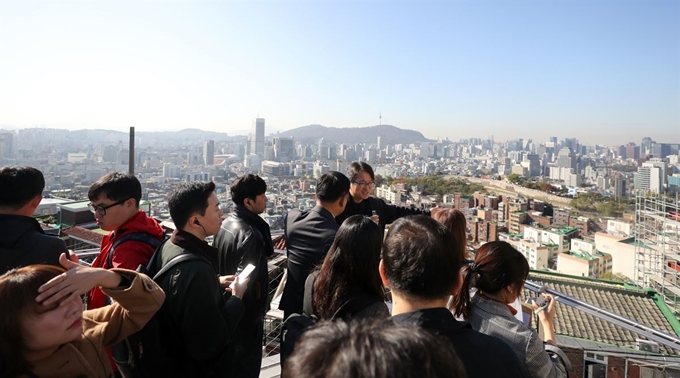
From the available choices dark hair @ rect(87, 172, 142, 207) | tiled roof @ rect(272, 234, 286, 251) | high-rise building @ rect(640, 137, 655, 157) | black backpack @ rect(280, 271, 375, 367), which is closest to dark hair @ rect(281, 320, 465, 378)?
black backpack @ rect(280, 271, 375, 367)

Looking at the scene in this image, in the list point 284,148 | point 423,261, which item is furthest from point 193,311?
point 284,148

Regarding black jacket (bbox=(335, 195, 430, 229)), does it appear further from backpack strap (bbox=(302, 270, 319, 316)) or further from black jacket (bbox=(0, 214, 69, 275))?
black jacket (bbox=(0, 214, 69, 275))

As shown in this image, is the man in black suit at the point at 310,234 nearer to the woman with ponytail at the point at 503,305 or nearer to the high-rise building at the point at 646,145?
the woman with ponytail at the point at 503,305

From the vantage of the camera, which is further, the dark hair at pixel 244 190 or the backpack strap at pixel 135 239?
the dark hair at pixel 244 190

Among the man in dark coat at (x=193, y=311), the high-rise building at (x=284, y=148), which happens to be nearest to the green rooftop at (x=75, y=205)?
the man in dark coat at (x=193, y=311)

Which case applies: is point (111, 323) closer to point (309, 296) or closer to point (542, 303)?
point (309, 296)

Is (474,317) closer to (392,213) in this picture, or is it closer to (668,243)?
(392,213)
